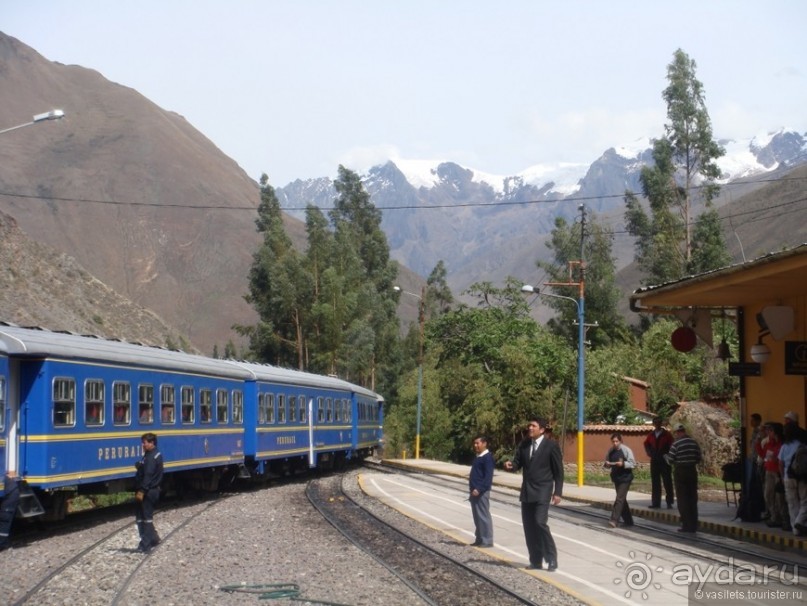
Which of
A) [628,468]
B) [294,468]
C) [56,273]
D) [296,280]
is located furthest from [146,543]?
[56,273]

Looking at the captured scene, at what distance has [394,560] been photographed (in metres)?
14.8

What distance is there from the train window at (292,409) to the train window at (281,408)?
0.64 metres

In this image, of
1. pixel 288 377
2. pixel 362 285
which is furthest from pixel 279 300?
pixel 288 377

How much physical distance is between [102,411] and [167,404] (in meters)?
3.05

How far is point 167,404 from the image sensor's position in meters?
21.7

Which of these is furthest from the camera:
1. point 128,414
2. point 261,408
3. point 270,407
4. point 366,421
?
point 366,421

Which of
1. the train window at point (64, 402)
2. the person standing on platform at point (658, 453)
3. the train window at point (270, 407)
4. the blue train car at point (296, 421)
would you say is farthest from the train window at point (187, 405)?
the person standing on platform at point (658, 453)

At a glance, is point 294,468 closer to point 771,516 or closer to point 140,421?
point 140,421

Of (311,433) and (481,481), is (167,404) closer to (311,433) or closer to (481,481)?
(481,481)

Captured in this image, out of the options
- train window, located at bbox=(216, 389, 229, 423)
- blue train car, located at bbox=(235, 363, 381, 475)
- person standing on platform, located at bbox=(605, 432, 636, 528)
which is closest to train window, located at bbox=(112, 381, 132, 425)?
train window, located at bbox=(216, 389, 229, 423)

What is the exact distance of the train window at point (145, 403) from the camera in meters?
20.2

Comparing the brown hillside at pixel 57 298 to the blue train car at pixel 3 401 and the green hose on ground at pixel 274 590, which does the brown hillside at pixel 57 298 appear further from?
the green hose on ground at pixel 274 590

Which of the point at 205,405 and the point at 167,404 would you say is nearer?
the point at 167,404

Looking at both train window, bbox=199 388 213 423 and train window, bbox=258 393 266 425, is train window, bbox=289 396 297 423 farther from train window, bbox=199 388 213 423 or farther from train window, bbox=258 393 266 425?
train window, bbox=199 388 213 423
